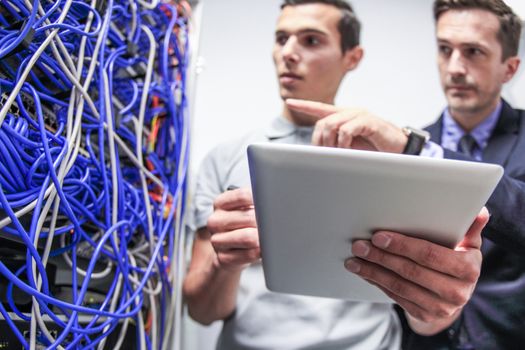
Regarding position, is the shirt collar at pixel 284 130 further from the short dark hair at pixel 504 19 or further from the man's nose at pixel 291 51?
the short dark hair at pixel 504 19

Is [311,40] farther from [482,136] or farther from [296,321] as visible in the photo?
[296,321]

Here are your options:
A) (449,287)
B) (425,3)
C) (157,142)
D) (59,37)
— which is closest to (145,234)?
(157,142)

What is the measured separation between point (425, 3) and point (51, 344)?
1387 millimetres

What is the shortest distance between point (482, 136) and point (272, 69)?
638 mm

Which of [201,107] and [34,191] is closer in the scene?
[34,191]

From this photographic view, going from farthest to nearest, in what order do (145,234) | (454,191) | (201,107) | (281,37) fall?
1. (201,107)
2. (281,37)
3. (145,234)
4. (454,191)

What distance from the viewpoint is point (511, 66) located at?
1076 mm

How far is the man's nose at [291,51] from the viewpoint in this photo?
1.10 meters

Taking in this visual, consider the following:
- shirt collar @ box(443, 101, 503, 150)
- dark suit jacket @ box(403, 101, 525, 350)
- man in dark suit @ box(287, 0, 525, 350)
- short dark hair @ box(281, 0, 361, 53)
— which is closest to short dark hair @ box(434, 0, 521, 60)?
man in dark suit @ box(287, 0, 525, 350)

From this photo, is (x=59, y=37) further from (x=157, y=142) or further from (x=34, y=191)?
(x=157, y=142)

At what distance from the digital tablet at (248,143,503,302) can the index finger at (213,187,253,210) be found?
9 cm

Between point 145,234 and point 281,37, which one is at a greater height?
point 281,37

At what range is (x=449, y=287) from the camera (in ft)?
1.84

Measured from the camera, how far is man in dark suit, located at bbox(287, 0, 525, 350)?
Answer: 0.77 meters
